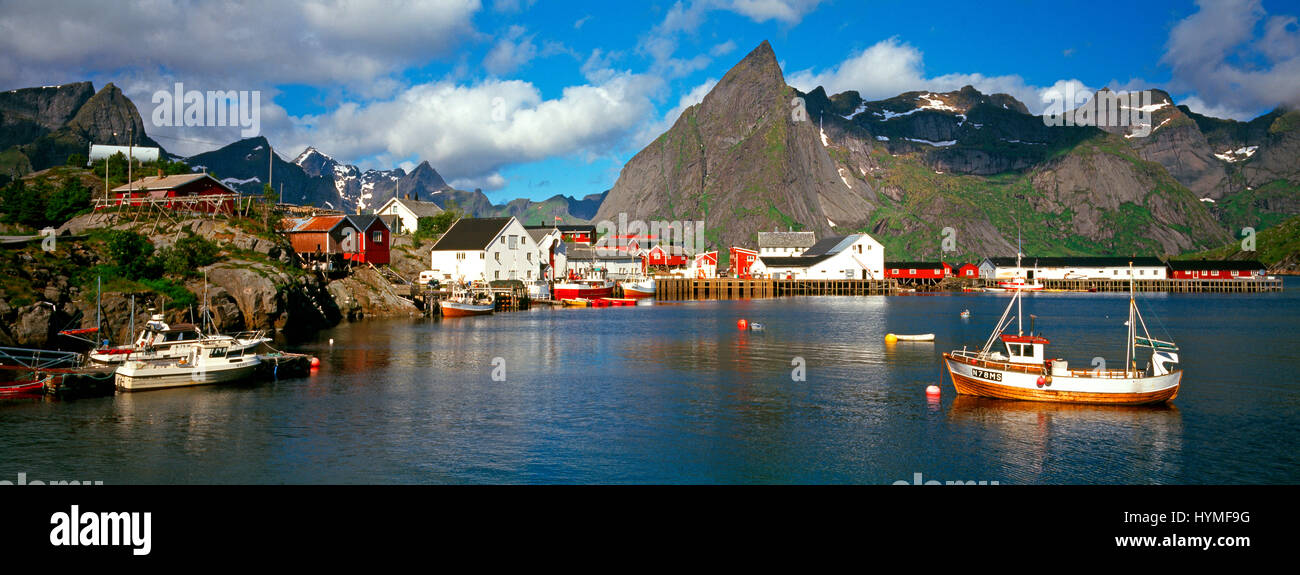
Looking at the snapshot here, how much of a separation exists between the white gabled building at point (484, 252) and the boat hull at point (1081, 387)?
7146 centimetres

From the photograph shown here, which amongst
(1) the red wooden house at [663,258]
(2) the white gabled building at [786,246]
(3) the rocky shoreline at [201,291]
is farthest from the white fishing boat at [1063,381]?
(2) the white gabled building at [786,246]

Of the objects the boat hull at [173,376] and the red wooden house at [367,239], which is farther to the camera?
the red wooden house at [367,239]

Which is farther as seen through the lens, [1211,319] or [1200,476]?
[1211,319]

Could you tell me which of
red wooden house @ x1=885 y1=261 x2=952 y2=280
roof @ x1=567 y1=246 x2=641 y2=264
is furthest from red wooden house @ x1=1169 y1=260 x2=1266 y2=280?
roof @ x1=567 y1=246 x2=641 y2=264

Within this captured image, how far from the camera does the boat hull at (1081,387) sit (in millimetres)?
32031

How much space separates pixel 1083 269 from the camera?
152 m

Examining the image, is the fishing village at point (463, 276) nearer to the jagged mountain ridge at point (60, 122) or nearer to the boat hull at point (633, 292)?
the boat hull at point (633, 292)

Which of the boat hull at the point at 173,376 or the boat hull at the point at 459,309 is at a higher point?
the boat hull at the point at 459,309

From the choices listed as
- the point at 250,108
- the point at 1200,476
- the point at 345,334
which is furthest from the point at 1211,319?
the point at 250,108

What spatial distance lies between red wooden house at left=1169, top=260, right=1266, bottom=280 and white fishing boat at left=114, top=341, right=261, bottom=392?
540 feet

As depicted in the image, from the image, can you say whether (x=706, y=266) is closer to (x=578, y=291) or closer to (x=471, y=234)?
(x=578, y=291)

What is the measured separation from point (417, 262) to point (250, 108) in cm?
4914
